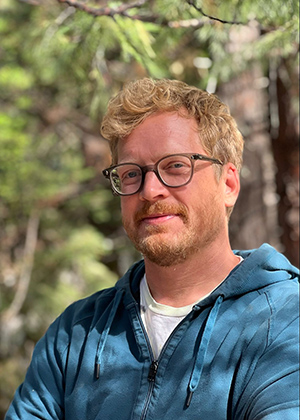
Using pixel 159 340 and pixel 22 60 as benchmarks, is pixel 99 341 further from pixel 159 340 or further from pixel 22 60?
pixel 22 60

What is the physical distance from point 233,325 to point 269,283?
0.58 feet

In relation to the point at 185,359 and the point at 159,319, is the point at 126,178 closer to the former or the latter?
the point at 159,319

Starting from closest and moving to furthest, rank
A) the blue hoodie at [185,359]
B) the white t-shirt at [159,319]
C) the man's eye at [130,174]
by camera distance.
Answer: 1. the blue hoodie at [185,359]
2. the white t-shirt at [159,319]
3. the man's eye at [130,174]

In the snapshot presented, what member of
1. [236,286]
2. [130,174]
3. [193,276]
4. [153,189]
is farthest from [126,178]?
[236,286]

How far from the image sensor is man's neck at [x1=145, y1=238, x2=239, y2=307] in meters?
1.73

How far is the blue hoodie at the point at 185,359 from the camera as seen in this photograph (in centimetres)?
143

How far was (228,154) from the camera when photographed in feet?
6.11

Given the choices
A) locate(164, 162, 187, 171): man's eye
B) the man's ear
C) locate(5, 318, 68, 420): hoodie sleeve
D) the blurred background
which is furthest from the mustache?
the blurred background

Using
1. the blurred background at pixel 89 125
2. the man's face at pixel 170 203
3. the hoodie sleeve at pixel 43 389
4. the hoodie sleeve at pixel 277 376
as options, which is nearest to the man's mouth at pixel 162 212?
the man's face at pixel 170 203

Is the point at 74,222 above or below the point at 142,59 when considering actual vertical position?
below

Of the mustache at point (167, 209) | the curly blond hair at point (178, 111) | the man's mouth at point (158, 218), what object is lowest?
the man's mouth at point (158, 218)

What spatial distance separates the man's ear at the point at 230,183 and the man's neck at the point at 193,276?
20 centimetres

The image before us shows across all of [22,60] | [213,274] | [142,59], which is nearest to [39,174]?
[22,60]

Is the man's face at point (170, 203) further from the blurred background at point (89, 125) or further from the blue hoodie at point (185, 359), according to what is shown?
the blurred background at point (89, 125)
